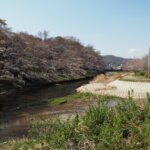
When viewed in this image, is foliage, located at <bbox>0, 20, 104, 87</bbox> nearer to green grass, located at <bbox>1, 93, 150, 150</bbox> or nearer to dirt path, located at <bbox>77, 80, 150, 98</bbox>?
dirt path, located at <bbox>77, 80, 150, 98</bbox>

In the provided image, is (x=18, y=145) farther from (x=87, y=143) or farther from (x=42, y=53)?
(x=42, y=53)

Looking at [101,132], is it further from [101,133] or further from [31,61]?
[31,61]

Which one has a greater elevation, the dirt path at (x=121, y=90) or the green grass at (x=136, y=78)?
the green grass at (x=136, y=78)

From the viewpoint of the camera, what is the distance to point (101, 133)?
4.20 m

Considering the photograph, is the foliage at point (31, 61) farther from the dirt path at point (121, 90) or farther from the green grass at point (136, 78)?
the green grass at point (136, 78)

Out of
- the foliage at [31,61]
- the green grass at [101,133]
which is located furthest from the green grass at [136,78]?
the green grass at [101,133]

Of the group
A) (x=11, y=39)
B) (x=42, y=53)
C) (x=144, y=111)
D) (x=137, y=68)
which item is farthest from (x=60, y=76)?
(x=144, y=111)

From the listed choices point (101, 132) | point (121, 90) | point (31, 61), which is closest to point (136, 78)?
point (121, 90)

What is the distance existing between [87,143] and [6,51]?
16650mm

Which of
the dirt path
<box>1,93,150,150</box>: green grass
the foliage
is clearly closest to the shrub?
<box>1,93,150,150</box>: green grass

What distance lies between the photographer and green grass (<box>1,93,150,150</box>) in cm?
390

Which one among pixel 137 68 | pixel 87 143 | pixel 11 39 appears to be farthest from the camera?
pixel 137 68

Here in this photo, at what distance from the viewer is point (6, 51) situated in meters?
18.8

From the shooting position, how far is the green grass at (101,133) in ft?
12.8
